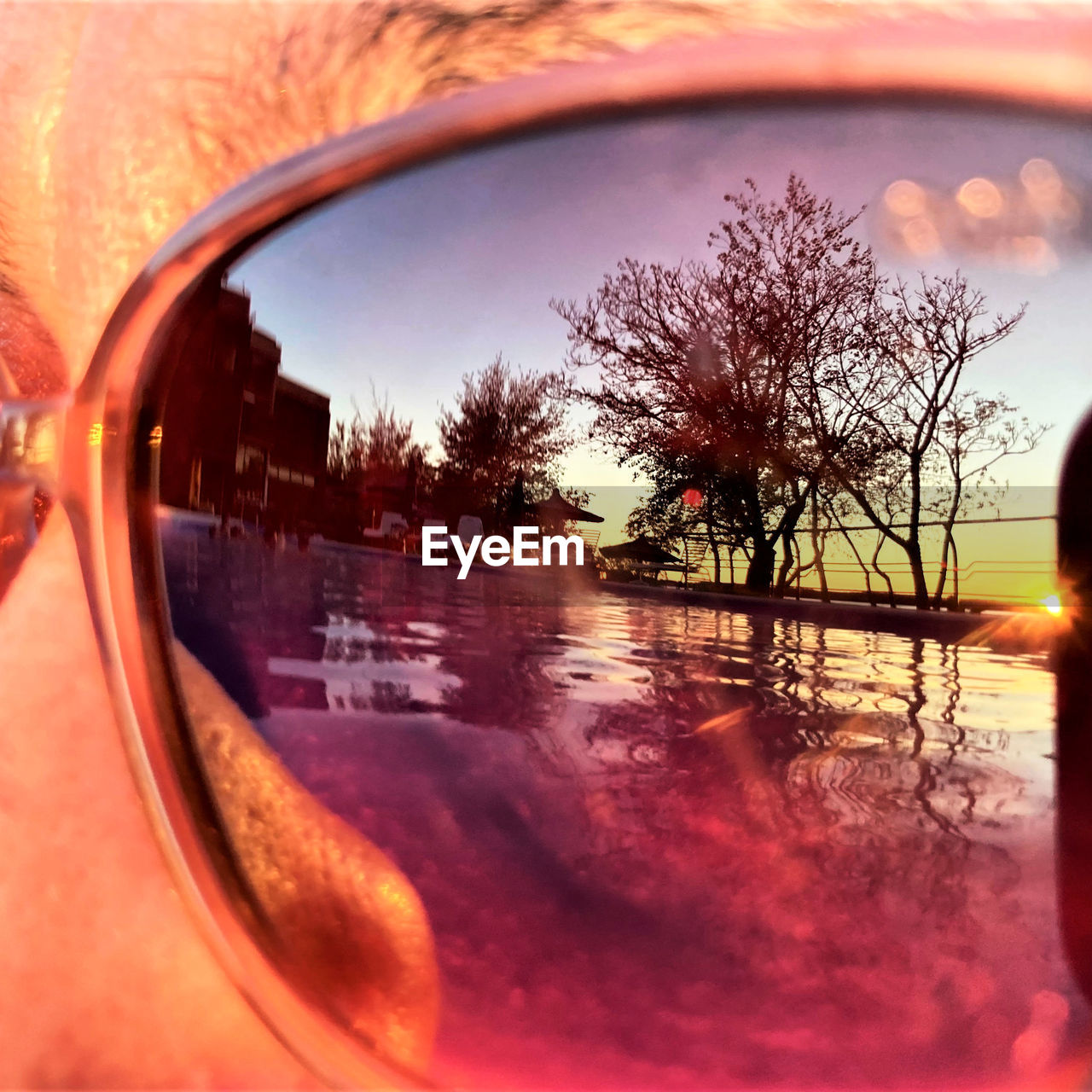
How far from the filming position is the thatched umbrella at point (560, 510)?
0.42 metres

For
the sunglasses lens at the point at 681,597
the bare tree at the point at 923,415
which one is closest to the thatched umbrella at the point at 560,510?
the sunglasses lens at the point at 681,597

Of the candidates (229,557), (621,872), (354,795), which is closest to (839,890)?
(621,872)

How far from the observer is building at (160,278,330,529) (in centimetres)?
48

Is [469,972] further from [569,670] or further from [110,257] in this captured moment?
[110,257]

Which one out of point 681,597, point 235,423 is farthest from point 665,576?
point 235,423

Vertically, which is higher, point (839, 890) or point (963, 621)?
point (963, 621)

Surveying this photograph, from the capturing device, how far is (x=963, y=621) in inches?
14.1

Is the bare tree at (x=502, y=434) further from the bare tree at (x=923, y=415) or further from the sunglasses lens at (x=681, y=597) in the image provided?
the bare tree at (x=923, y=415)

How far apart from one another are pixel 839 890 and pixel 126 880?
445 millimetres

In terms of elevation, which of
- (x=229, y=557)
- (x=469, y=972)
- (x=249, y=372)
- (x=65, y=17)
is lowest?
(x=469, y=972)

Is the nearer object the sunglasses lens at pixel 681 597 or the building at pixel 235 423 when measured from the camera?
the sunglasses lens at pixel 681 597

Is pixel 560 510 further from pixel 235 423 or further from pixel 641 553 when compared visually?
pixel 235 423

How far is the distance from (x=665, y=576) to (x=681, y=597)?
0.6 inches

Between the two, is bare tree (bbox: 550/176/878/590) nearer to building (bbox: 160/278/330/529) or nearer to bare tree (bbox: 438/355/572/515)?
bare tree (bbox: 438/355/572/515)
